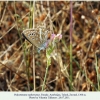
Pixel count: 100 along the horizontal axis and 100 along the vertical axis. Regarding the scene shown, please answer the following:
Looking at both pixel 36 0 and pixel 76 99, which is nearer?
pixel 76 99

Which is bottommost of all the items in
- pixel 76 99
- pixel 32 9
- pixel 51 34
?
pixel 76 99

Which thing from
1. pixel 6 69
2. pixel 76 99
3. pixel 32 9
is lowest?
pixel 76 99

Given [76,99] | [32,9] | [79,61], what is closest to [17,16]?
[32,9]

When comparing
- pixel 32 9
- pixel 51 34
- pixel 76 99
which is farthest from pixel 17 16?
pixel 76 99

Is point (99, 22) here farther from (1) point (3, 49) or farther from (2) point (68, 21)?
(1) point (3, 49)

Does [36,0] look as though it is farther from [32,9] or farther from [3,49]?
[3,49]

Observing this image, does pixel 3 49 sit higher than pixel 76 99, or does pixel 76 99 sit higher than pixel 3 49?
pixel 3 49
